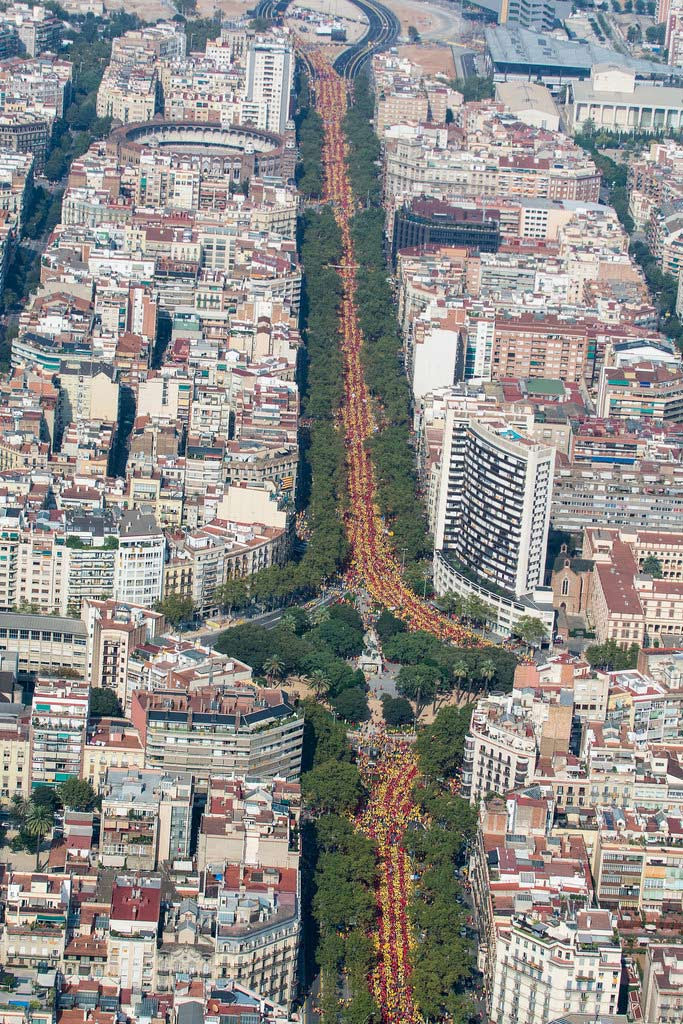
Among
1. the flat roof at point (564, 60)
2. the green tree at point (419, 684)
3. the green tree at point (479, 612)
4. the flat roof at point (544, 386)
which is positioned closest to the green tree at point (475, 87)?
the flat roof at point (564, 60)

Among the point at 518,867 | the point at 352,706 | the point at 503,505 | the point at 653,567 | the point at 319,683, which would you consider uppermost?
the point at 503,505

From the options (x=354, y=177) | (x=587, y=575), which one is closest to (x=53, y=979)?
(x=587, y=575)

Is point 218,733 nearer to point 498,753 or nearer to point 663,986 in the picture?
point 498,753

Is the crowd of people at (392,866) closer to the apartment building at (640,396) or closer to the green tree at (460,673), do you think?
the green tree at (460,673)

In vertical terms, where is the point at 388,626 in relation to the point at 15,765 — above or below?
above

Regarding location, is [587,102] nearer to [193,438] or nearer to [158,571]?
[193,438]

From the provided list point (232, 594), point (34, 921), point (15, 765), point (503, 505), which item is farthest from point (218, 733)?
point (503, 505)
